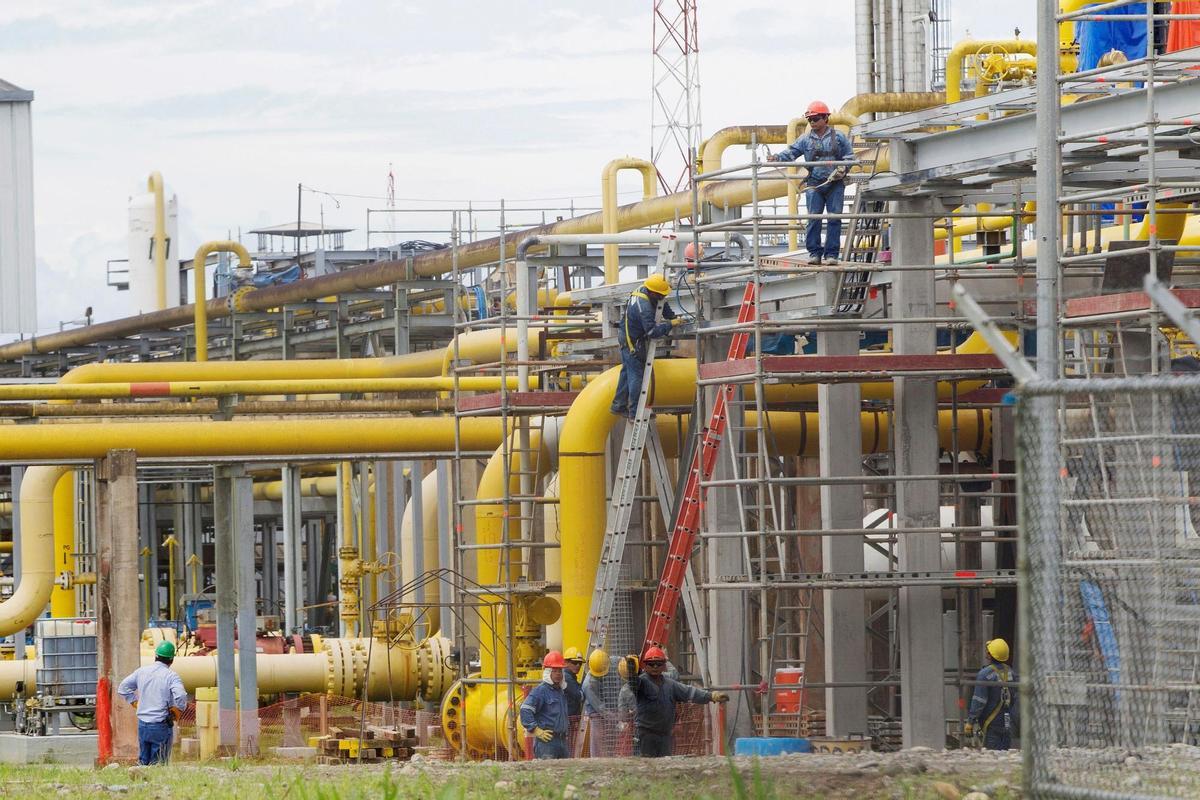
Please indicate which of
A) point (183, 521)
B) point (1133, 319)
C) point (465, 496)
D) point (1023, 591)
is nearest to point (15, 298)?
point (183, 521)

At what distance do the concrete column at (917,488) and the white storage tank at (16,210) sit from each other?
42963mm

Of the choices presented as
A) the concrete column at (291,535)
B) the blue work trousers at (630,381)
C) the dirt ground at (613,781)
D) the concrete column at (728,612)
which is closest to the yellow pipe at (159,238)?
the concrete column at (291,535)

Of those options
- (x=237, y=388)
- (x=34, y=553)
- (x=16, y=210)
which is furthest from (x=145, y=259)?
(x=237, y=388)

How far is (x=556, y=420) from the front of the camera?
68.9 ft

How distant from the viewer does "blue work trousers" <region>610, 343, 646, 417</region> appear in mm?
17812

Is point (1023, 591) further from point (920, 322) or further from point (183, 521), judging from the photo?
point (183, 521)

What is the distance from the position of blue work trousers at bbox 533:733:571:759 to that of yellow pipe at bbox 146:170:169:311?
36358 mm

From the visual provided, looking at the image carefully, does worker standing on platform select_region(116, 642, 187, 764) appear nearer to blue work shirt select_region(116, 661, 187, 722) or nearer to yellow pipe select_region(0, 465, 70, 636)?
blue work shirt select_region(116, 661, 187, 722)

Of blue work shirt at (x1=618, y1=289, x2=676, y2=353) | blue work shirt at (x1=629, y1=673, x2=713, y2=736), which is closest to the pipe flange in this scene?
blue work shirt at (x1=618, y1=289, x2=676, y2=353)

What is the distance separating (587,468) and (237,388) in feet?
19.0

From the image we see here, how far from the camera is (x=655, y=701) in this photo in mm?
15203

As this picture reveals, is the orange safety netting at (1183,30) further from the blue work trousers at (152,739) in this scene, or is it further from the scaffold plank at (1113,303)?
the blue work trousers at (152,739)

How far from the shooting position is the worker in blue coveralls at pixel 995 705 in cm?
1619

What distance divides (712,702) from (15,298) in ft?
140
